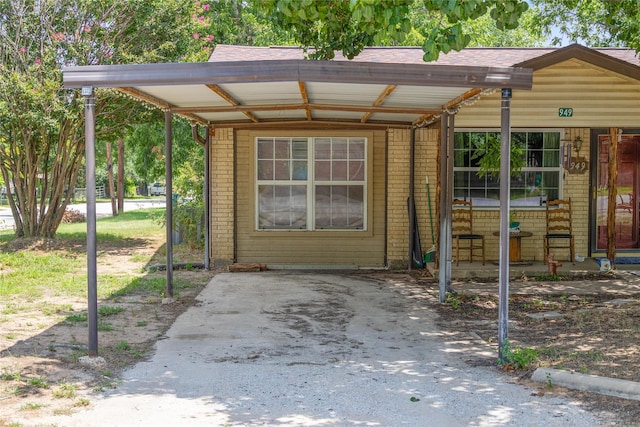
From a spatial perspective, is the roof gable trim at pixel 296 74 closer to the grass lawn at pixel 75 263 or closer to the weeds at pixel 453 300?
the weeds at pixel 453 300

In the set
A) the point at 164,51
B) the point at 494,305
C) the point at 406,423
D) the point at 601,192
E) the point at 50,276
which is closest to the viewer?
the point at 406,423

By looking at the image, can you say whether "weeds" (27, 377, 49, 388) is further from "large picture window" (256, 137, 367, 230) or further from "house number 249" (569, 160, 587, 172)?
"house number 249" (569, 160, 587, 172)

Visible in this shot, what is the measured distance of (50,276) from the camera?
11.2 m

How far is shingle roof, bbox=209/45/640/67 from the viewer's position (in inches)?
453

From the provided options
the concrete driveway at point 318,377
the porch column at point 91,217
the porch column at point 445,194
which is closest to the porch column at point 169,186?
the concrete driveway at point 318,377

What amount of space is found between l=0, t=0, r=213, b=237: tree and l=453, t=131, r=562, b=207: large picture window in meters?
6.57

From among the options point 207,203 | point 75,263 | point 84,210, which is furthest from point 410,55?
point 84,210

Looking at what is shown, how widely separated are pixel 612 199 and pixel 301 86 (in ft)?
22.0

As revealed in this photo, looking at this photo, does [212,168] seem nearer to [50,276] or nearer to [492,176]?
[50,276]

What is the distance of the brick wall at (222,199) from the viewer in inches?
480

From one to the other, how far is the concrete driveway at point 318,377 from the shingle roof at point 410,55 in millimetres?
4517

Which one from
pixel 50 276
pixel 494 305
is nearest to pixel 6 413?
pixel 494 305

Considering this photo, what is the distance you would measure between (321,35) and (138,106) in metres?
7.07

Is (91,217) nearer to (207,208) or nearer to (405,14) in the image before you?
(405,14)
